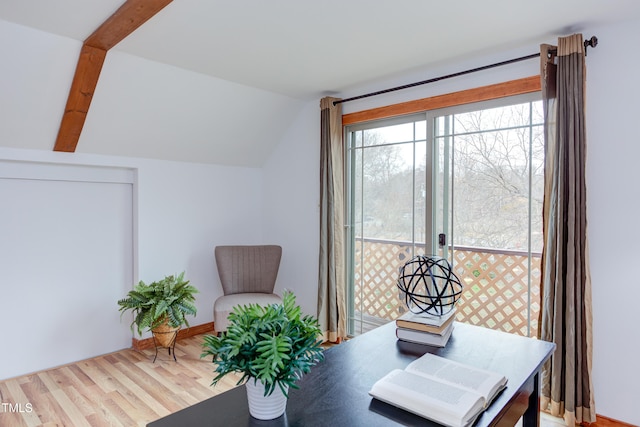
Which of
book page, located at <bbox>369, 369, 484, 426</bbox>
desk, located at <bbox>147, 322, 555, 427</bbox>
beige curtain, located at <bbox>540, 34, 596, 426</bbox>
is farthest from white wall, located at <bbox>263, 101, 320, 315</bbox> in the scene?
book page, located at <bbox>369, 369, 484, 426</bbox>

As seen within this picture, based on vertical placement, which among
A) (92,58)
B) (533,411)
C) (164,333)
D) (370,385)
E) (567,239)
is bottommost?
(164,333)

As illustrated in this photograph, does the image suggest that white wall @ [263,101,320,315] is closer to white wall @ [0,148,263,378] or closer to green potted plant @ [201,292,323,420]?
white wall @ [0,148,263,378]

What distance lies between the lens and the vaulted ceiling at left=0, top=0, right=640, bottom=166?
201cm

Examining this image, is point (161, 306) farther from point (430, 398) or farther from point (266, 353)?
point (430, 398)

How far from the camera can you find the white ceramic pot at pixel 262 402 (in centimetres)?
99

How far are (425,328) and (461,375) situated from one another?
34 cm

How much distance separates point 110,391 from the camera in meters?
2.66

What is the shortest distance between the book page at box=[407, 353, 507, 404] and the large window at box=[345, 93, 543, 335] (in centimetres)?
165

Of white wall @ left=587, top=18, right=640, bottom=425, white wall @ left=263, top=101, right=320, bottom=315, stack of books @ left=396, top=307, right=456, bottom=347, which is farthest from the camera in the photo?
white wall @ left=263, top=101, right=320, bottom=315

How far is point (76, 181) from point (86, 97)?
0.83m

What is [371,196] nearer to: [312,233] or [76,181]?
[312,233]

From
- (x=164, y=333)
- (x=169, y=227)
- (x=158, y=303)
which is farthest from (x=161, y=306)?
(x=169, y=227)

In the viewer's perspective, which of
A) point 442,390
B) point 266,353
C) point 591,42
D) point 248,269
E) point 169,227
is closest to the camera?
point 266,353

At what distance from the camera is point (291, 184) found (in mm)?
3930
